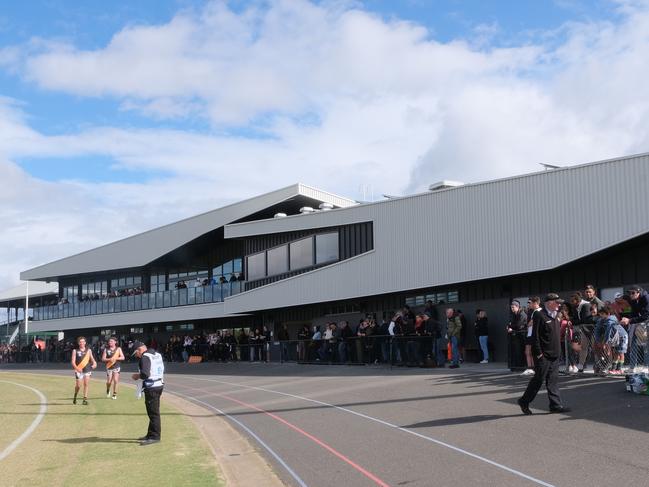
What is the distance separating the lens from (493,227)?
24.5 m

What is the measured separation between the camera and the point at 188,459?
444 inches

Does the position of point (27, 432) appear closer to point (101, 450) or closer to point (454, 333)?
point (101, 450)

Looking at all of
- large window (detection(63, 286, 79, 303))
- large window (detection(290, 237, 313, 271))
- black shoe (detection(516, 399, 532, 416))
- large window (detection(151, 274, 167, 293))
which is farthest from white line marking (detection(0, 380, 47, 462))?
large window (detection(63, 286, 79, 303))

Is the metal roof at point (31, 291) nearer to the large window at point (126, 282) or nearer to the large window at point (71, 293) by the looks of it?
the large window at point (71, 293)

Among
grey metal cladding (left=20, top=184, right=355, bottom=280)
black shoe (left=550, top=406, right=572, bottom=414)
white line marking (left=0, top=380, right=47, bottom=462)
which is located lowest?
white line marking (left=0, top=380, right=47, bottom=462)

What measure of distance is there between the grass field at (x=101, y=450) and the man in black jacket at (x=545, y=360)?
5.19 metres

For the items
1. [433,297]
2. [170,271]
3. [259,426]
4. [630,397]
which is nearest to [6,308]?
[170,271]

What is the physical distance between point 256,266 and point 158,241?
10.2m

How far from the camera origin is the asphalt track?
9.00 m

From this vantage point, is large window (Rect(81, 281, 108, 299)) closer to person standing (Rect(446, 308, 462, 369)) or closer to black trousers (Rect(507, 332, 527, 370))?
person standing (Rect(446, 308, 462, 369))

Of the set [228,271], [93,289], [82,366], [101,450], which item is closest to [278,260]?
[228,271]

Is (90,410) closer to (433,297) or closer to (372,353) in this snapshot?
(372,353)

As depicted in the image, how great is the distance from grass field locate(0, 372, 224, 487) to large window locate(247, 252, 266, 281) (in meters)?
18.6

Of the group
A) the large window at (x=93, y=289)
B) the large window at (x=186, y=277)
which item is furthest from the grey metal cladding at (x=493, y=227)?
the large window at (x=93, y=289)
